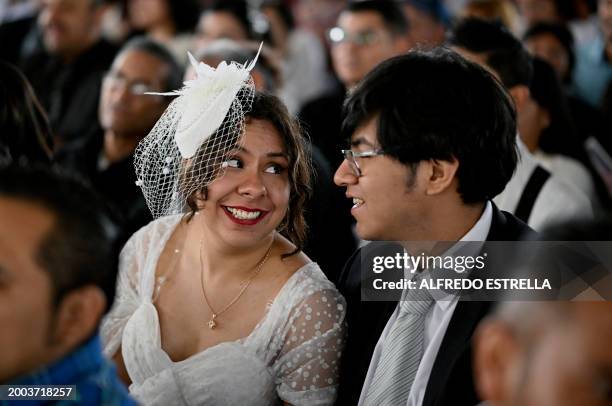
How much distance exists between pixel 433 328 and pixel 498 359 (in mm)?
867

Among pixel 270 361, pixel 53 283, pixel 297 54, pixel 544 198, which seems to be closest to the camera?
pixel 53 283

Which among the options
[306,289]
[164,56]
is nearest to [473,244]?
[306,289]

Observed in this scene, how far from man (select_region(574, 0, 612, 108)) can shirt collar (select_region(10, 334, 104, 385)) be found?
3716 mm

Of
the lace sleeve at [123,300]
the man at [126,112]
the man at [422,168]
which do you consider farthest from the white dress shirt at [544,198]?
the man at [126,112]

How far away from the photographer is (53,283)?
139 cm

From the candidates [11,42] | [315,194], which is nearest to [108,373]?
[315,194]

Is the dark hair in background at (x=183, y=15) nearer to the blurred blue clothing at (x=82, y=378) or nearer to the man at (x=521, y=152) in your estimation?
the man at (x=521, y=152)

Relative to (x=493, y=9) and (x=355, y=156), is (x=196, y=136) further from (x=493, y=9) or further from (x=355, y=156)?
(x=493, y=9)

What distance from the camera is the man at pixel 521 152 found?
Result: 8.74ft

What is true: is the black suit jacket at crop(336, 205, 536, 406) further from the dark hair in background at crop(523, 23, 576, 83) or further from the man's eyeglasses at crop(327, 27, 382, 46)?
the dark hair in background at crop(523, 23, 576, 83)

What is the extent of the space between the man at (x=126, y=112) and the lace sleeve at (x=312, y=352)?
1.72 metres

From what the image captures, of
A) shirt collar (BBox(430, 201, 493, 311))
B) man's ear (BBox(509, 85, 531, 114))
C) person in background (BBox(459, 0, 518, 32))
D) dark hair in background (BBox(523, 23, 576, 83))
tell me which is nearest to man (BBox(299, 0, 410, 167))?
dark hair in background (BBox(523, 23, 576, 83))

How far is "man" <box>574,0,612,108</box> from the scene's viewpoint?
4527mm

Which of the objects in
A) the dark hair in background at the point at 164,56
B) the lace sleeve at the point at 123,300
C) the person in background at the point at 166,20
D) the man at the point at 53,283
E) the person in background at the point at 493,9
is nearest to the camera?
the man at the point at 53,283
